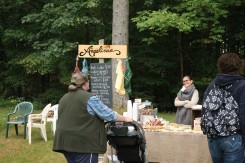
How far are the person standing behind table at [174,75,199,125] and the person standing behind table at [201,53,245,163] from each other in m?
2.64

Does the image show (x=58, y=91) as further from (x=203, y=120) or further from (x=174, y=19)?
(x=203, y=120)

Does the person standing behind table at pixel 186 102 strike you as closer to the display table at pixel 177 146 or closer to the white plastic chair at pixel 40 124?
the display table at pixel 177 146

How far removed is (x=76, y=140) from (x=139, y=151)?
82cm

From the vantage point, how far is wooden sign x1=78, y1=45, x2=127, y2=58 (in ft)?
19.8

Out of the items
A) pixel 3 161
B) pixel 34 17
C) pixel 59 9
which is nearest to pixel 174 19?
pixel 59 9

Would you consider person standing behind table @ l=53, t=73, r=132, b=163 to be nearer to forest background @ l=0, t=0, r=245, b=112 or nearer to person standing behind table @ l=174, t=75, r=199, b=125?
person standing behind table @ l=174, t=75, r=199, b=125

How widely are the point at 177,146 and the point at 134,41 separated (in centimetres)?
965

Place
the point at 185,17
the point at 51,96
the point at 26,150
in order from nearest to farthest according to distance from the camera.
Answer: the point at 26,150 < the point at 185,17 < the point at 51,96

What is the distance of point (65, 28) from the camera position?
13344 mm

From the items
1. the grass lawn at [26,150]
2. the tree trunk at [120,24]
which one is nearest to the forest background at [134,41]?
the tree trunk at [120,24]

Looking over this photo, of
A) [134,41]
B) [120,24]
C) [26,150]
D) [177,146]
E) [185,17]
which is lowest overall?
[26,150]

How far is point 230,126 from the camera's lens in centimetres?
296

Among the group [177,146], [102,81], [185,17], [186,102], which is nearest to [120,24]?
[185,17]

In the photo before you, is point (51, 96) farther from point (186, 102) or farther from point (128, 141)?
point (128, 141)
